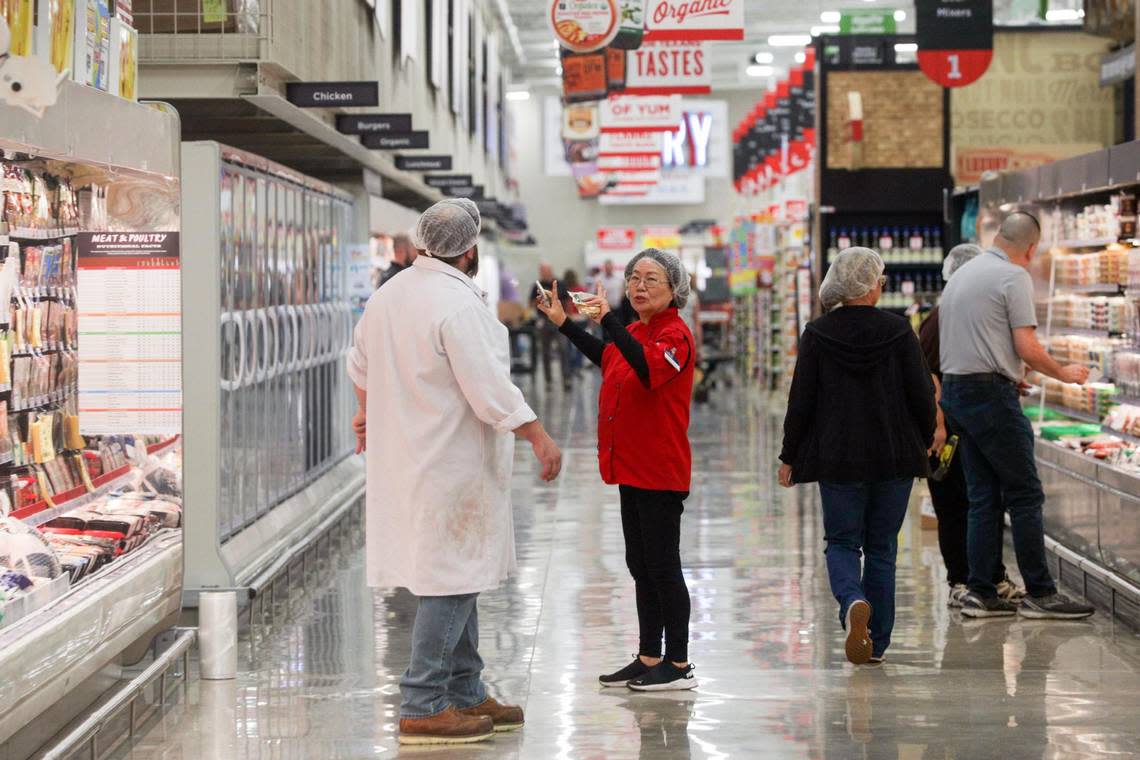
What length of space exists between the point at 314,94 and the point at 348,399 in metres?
3.30

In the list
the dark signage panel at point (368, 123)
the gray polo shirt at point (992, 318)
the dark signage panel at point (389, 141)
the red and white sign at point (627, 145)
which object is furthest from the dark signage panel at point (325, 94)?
the red and white sign at point (627, 145)

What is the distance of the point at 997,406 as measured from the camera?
22.9 ft

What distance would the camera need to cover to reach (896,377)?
20.1 feet

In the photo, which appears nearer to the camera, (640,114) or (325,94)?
(325,94)

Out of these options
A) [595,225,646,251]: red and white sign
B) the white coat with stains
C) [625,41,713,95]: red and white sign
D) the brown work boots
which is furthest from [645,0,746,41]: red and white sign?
[595,225,646,251]: red and white sign

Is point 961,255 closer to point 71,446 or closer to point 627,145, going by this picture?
point 71,446

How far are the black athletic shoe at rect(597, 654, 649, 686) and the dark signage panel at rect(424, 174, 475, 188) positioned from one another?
38.7 feet

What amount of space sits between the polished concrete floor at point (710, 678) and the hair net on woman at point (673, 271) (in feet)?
4.61

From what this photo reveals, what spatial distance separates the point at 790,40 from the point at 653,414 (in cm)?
2429

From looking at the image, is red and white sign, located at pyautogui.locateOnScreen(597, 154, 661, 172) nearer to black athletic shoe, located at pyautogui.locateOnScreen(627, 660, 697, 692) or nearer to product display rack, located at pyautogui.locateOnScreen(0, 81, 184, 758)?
product display rack, located at pyautogui.locateOnScreen(0, 81, 184, 758)

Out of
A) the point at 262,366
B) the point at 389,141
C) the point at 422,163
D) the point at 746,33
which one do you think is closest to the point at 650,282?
the point at 262,366

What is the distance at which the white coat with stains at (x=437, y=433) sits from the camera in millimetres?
5043

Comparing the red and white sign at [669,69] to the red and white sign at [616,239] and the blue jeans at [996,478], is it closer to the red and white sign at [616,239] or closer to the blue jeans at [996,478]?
the blue jeans at [996,478]

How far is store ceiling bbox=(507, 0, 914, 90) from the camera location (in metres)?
28.4
